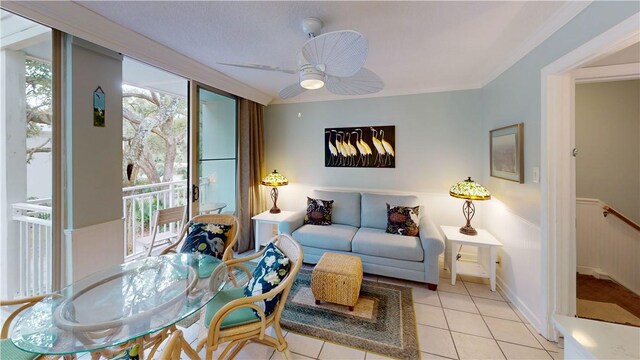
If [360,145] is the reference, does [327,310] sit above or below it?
below

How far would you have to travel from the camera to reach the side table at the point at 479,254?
104 inches

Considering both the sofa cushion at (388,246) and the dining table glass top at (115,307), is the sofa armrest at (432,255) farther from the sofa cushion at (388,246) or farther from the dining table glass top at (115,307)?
the dining table glass top at (115,307)

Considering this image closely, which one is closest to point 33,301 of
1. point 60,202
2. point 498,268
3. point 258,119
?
point 60,202

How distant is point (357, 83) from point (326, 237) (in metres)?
1.88

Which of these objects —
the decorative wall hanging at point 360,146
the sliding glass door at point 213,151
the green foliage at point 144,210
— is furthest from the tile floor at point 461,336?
the green foliage at point 144,210

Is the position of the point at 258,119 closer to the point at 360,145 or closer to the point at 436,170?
the point at 360,145

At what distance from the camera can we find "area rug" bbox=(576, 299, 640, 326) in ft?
6.79

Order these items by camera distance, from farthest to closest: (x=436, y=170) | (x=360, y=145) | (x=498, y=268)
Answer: (x=360, y=145) → (x=436, y=170) → (x=498, y=268)

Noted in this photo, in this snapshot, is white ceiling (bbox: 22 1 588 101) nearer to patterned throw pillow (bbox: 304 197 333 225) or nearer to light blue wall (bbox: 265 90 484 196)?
light blue wall (bbox: 265 90 484 196)

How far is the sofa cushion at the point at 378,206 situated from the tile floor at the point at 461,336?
105cm

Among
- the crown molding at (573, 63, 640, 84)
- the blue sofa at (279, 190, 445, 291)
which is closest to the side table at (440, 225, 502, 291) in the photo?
the blue sofa at (279, 190, 445, 291)

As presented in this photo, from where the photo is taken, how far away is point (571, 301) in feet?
6.10

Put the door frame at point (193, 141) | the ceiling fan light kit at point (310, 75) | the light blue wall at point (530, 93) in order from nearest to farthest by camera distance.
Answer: the light blue wall at point (530, 93), the ceiling fan light kit at point (310, 75), the door frame at point (193, 141)

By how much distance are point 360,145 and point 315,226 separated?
146 centimetres
